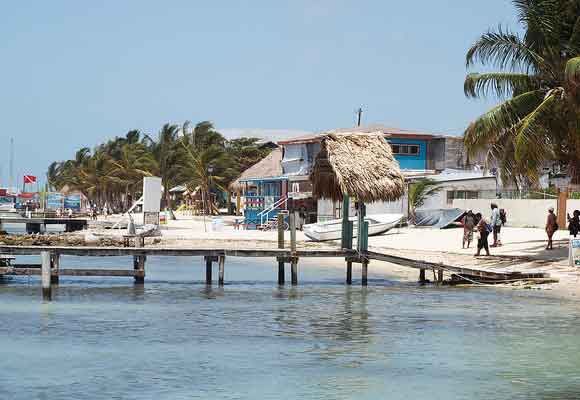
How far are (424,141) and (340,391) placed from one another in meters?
45.9

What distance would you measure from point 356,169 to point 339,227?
16911 mm

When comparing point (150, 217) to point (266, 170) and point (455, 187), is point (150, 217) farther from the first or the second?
point (455, 187)

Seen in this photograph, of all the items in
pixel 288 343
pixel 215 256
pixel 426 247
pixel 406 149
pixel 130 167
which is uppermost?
pixel 130 167

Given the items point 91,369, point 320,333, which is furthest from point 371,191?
point 91,369

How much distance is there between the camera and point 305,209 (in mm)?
57469

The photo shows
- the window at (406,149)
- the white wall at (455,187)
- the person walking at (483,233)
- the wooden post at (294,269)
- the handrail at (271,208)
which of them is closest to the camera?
the wooden post at (294,269)

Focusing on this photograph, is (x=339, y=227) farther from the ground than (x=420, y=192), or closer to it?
closer to it

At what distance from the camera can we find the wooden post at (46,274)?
78.4ft

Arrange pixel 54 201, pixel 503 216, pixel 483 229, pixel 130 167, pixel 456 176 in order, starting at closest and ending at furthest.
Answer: pixel 483 229 < pixel 503 216 < pixel 456 176 < pixel 130 167 < pixel 54 201

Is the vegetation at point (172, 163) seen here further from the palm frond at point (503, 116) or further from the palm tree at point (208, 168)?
the palm frond at point (503, 116)

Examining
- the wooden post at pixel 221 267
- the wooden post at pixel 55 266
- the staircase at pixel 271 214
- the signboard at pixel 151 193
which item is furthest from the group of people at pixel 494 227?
the signboard at pixel 151 193

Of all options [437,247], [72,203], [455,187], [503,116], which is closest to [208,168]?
[72,203]

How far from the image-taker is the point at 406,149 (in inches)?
2335

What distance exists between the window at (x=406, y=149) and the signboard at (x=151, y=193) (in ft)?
47.3
